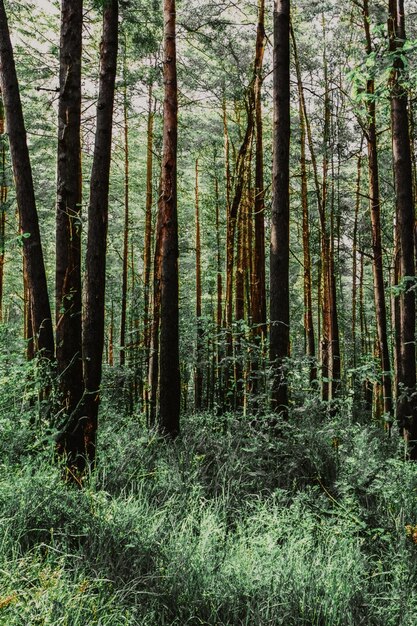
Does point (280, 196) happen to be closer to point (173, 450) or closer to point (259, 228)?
point (259, 228)

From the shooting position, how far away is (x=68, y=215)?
4762 mm

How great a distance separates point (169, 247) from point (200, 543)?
475cm

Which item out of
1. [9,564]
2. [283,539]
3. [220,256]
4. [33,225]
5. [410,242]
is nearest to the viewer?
[9,564]

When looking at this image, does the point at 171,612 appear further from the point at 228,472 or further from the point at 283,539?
the point at 228,472

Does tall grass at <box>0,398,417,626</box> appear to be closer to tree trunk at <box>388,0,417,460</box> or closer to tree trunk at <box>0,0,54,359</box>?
tree trunk at <box>388,0,417,460</box>

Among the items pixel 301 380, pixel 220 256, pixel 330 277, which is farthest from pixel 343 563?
pixel 220 256

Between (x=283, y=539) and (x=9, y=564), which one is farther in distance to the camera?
(x=283, y=539)

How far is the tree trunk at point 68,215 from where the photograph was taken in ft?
15.5

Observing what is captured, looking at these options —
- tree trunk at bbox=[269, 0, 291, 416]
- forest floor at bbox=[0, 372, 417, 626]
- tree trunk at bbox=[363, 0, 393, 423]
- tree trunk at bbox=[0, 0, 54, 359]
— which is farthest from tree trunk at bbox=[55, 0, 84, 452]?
tree trunk at bbox=[363, 0, 393, 423]

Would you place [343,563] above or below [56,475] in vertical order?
below

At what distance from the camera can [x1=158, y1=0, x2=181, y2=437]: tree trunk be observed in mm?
7465

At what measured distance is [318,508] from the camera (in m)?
5.10

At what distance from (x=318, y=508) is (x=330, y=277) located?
9536mm

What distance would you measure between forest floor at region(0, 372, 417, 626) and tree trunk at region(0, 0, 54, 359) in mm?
1874
